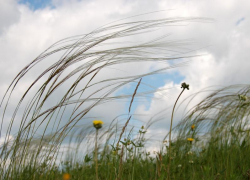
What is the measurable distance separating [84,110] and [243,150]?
85.8 inches

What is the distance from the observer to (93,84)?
6.39ft

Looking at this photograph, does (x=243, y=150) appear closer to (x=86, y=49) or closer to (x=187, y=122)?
(x=187, y=122)

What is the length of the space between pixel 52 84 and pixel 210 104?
1.92 metres

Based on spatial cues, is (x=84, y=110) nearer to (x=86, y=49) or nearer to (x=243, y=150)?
(x=86, y=49)

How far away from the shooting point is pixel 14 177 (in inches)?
86.0

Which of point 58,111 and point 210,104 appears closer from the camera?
point 58,111

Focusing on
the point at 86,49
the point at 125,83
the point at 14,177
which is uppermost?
the point at 86,49

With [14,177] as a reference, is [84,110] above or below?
above

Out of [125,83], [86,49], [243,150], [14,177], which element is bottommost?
[14,177]

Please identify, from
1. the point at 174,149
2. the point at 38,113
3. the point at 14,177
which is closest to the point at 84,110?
the point at 38,113

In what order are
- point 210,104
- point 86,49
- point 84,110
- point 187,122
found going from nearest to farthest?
1. point 86,49
2. point 84,110
3. point 210,104
4. point 187,122

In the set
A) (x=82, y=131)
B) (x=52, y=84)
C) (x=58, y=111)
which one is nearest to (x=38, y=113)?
(x=58, y=111)

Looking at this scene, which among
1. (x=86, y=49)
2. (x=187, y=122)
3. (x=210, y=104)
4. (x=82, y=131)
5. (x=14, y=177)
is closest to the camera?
(x=86, y=49)

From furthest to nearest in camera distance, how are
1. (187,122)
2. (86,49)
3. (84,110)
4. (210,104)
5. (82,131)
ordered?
(82,131) < (187,122) < (210,104) < (84,110) < (86,49)
